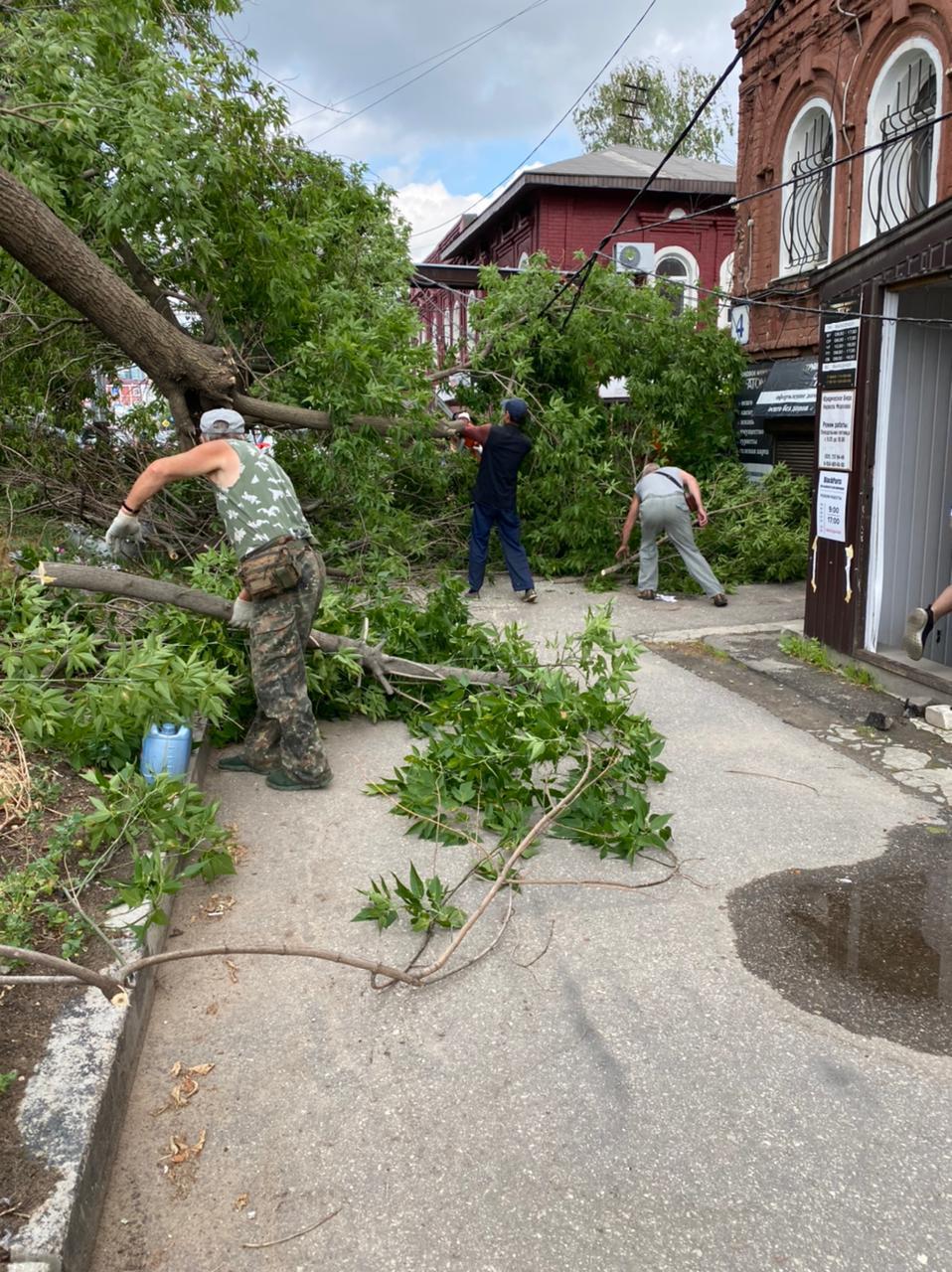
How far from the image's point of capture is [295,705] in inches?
206

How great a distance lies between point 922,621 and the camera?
21.1 feet

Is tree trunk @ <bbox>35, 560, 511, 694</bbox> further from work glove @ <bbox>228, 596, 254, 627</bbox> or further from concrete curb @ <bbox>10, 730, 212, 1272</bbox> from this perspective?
concrete curb @ <bbox>10, 730, 212, 1272</bbox>

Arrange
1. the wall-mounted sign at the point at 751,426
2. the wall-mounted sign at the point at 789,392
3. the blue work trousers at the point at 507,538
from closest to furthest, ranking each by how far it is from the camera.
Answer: the blue work trousers at the point at 507,538
the wall-mounted sign at the point at 789,392
the wall-mounted sign at the point at 751,426

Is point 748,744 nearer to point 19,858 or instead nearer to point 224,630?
point 224,630

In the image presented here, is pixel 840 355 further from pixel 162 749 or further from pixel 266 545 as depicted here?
pixel 162 749

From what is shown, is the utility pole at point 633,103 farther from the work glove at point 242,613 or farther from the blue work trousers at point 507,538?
the work glove at point 242,613

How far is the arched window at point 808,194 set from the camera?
41.8 ft

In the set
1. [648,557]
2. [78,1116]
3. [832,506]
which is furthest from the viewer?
[648,557]

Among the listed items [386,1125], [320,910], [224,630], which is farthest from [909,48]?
[386,1125]

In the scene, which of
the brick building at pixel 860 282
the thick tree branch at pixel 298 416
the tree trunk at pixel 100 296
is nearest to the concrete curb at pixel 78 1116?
the tree trunk at pixel 100 296

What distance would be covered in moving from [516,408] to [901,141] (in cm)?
559

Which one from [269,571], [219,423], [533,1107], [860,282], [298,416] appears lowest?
[533,1107]

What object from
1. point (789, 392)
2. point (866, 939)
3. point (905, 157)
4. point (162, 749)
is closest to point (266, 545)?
point (162, 749)

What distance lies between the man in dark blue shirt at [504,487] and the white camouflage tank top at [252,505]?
502 centimetres
